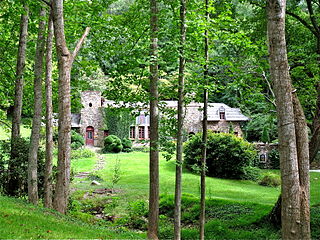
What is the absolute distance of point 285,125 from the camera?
3631mm

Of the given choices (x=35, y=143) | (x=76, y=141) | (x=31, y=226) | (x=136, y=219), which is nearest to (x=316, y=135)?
(x=136, y=219)

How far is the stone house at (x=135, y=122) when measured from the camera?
112 feet

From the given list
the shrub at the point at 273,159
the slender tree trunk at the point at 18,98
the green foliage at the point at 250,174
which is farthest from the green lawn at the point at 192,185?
the slender tree trunk at the point at 18,98

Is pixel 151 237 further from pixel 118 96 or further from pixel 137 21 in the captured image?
pixel 137 21

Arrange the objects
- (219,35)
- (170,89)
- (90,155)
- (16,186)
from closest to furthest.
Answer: (219,35) → (170,89) → (16,186) → (90,155)

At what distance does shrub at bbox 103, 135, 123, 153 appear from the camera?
3122cm

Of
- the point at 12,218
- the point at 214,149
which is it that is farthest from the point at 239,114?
the point at 12,218

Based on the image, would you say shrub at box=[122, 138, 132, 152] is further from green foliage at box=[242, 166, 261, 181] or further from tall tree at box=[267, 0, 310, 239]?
tall tree at box=[267, 0, 310, 239]

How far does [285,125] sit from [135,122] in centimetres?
3208

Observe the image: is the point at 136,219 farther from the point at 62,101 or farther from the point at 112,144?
the point at 112,144

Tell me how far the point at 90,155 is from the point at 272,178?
1595 centimetres

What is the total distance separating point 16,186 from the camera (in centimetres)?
1029

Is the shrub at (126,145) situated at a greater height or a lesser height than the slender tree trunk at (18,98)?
lesser

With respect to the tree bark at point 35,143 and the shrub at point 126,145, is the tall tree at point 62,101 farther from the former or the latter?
the shrub at point 126,145
